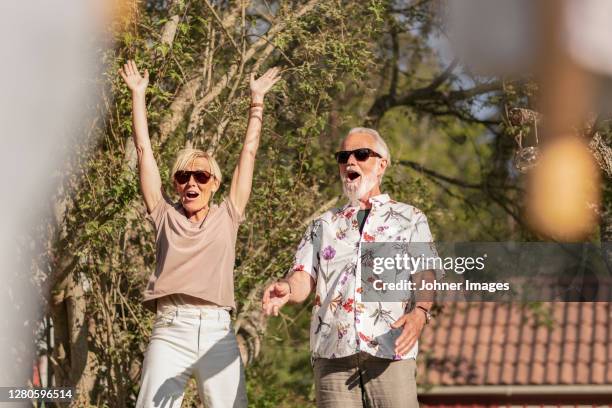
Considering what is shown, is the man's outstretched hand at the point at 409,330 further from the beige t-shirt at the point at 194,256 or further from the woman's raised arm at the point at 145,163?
the woman's raised arm at the point at 145,163

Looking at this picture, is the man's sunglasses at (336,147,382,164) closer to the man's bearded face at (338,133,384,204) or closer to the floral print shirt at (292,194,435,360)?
the man's bearded face at (338,133,384,204)

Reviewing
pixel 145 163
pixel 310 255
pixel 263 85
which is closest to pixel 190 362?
pixel 310 255

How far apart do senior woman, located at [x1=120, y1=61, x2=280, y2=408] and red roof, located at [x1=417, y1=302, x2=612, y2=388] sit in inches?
413

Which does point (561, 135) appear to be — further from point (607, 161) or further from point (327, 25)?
point (327, 25)

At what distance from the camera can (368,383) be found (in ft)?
13.8

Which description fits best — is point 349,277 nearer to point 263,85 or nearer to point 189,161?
point 189,161

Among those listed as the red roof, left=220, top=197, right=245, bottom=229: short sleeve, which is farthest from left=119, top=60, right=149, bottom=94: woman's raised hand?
the red roof

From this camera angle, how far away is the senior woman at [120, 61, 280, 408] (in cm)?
441

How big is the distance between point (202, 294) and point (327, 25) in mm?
3552

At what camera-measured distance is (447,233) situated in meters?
9.55

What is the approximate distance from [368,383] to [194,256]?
2.97 feet

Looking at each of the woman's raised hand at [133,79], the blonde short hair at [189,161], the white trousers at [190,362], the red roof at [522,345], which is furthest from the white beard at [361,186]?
the red roof at [522,345]

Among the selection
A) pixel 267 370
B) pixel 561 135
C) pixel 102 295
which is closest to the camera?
pixel 561 135

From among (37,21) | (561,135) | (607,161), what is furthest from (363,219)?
(37,21)
